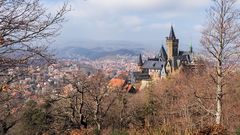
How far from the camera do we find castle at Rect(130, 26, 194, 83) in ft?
190

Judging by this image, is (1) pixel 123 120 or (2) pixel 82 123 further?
(1) pixel 123 120

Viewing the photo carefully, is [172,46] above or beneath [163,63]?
above

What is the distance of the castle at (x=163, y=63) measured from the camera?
58000 millimetres

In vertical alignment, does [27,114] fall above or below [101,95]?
below

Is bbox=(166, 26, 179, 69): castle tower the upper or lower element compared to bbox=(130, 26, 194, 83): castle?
upper

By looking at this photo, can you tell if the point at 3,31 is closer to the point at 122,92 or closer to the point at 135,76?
the point at 122,92

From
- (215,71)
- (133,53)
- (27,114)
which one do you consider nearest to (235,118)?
(215,71)

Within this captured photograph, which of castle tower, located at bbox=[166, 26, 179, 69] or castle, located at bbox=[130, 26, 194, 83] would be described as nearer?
castle, located at bbox=[130, 26, 194, 83]

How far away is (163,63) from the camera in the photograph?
61938 mm

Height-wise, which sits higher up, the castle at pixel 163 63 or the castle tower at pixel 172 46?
the castle tower at pixel 172 46

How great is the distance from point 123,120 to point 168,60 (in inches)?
1462

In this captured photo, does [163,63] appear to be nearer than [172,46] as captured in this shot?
Yes

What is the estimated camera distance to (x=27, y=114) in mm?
23156

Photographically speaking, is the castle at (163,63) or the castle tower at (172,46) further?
the castle tower at (172,46)
